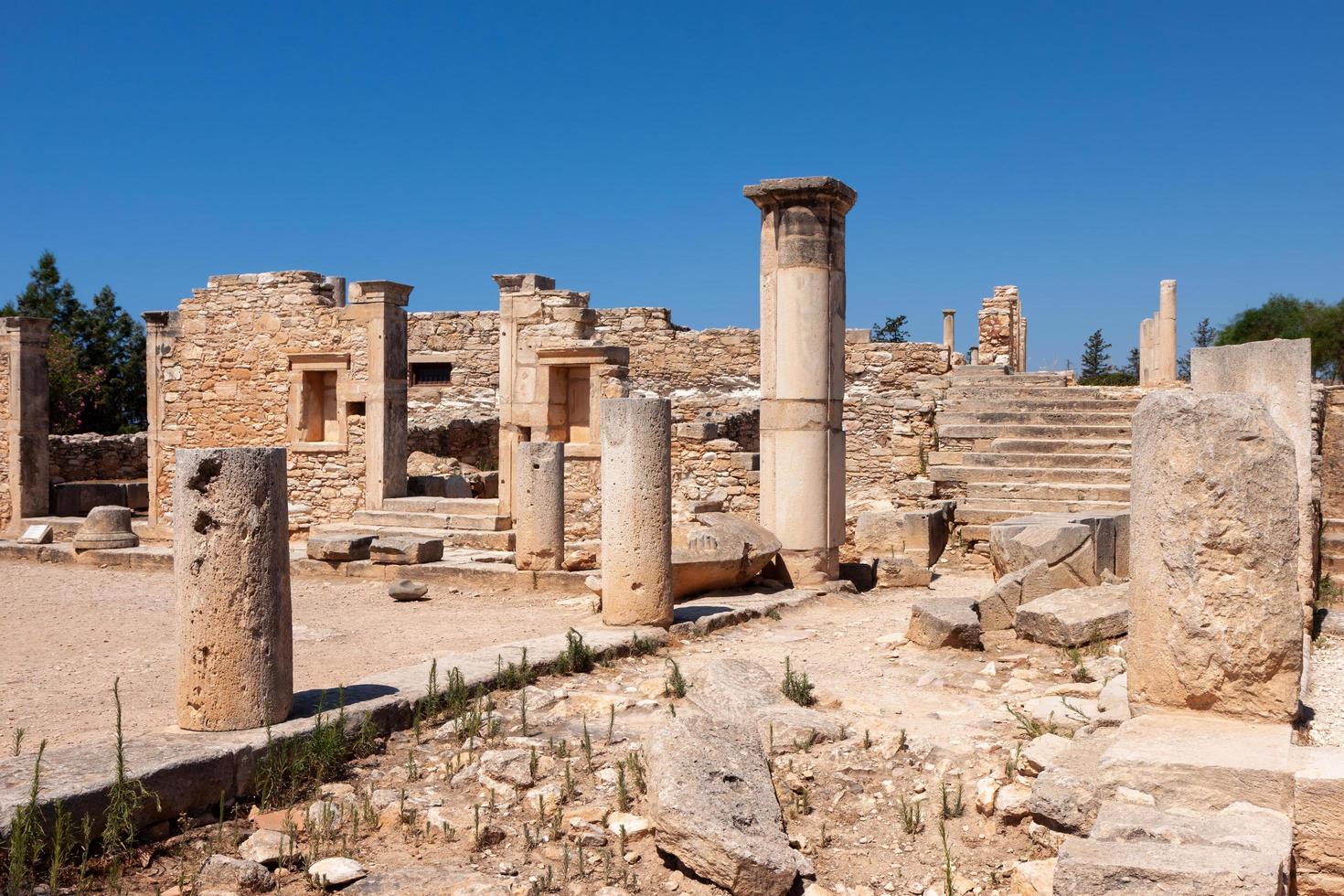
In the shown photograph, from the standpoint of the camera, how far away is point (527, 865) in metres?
4.41

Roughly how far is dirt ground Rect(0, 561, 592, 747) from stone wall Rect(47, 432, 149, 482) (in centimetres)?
829

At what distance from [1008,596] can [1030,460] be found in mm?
7509

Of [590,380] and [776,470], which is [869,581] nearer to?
[776,470]

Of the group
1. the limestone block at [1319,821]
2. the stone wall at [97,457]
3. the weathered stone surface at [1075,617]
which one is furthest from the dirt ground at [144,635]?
the stone wall at [97,457]

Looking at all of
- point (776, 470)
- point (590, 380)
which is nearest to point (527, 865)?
point (776, 470)

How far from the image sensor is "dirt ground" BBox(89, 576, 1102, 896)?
4.29 meters

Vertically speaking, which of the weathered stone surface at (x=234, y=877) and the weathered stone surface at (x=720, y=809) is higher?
the weathered stone surface at (x=720, y=809)

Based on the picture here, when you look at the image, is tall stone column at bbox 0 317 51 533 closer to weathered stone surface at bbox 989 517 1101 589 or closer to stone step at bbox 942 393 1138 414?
stone step at bbox 942 393 1138 414

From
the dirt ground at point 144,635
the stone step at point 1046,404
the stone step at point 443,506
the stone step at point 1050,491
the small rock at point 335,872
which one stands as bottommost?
the small rock at point 335,872

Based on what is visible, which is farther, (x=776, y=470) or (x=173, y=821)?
(x=776, y=470)

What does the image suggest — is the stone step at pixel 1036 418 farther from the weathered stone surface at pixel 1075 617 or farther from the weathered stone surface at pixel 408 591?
the weathered stone surface at pixel 1075 617

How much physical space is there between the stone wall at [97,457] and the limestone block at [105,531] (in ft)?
20.7

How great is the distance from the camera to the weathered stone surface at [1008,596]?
7.93 m

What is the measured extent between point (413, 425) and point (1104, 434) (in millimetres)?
12613
